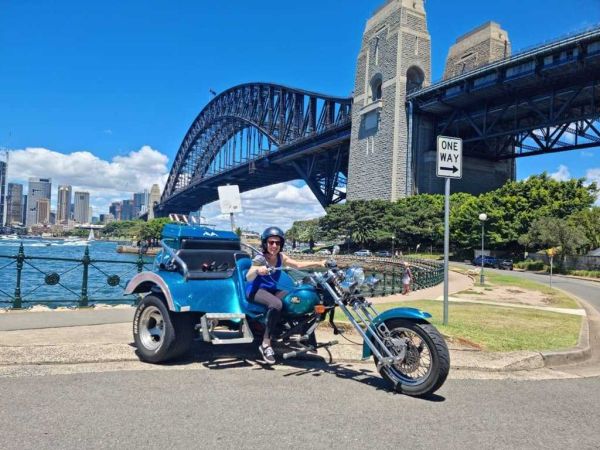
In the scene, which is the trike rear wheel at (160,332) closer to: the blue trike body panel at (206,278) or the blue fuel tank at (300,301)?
the blue trike body panel at (206,278)

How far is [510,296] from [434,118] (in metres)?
49.4

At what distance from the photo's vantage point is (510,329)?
855 cm

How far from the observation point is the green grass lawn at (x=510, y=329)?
23.0 ft

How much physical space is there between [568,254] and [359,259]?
18649 millimetres

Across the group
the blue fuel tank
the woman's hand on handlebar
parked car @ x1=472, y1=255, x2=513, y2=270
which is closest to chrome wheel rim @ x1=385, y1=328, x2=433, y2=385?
the blue fuel tank

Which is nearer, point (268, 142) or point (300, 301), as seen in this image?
point (300, 301)

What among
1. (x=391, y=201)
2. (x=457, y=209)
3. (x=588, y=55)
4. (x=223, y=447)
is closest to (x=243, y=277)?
(x=223, y=447)

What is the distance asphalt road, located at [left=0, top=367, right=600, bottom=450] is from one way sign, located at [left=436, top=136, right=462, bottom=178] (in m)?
4.17

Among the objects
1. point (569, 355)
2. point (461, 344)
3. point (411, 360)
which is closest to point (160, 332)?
point (411, 360)

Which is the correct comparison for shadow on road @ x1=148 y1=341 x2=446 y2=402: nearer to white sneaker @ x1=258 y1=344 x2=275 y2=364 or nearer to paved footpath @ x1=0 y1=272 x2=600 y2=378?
paved footpath @ x1=0 y1=272 x2=600 y2=378

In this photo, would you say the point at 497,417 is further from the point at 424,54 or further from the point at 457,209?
the point at 424,54

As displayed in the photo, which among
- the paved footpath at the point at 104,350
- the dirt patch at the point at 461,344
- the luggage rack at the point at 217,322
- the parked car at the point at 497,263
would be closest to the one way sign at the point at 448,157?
the dirt patch at the point at 461,344

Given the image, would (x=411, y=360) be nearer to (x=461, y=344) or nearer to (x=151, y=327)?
(x=461, y=344)

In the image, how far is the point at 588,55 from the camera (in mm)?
42688
